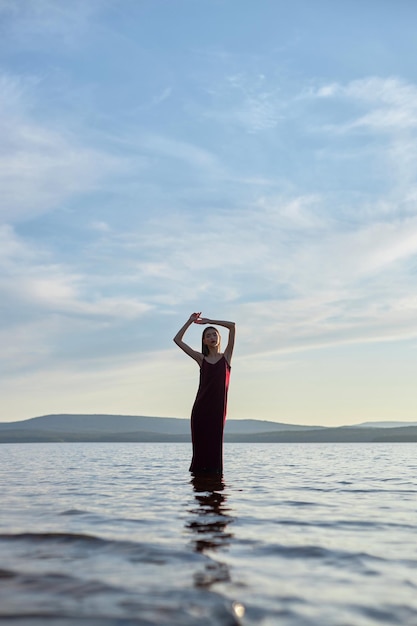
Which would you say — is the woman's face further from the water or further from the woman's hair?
the water

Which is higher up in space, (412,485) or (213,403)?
(213,403)

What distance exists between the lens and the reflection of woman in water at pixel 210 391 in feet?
37.3

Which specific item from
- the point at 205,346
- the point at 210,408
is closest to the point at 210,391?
the point at 210,408

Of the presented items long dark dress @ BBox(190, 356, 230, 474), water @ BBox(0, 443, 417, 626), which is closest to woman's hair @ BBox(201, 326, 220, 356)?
long dark dress @ BBox(190, 356, 230, 474)

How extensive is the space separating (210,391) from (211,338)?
3.13ft

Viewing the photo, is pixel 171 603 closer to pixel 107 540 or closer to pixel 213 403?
pixel 107 540

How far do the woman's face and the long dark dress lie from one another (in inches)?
11.5

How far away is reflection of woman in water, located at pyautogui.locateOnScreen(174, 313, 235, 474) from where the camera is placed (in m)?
11.4

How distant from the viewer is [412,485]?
12359 millimetres

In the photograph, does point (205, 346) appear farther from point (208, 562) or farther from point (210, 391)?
point (208, 562)

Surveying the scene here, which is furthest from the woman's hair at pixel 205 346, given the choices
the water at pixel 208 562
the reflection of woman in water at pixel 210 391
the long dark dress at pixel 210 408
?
the water at pixel 208 562

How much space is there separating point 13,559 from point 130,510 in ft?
10.5

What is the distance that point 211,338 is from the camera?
1152cm

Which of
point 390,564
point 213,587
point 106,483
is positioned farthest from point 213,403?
point 213,587
